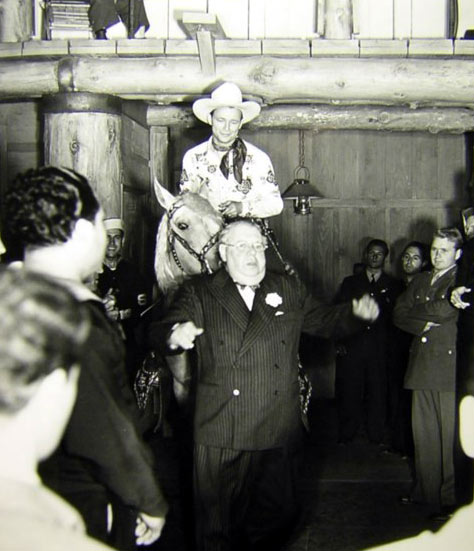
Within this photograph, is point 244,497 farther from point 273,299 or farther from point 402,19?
point 402,19

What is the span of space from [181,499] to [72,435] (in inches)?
110

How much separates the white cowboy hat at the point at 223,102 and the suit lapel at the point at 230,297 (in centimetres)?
137

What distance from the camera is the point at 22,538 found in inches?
70.1

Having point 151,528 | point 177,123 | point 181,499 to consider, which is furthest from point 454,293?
point 177,123

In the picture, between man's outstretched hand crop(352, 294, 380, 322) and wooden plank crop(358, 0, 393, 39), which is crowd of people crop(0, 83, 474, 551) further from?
wooden plank crop(358, 0, 393, 39)

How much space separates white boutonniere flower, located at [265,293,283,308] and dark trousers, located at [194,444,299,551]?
2.00 ft

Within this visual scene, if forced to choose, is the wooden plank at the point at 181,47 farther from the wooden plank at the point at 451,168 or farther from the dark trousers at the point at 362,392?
the wooden plank at the point at 451,168

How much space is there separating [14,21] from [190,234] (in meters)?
2.25

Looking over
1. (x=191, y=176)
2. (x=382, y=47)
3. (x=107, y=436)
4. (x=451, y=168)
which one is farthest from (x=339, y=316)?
(x=451, y=168)

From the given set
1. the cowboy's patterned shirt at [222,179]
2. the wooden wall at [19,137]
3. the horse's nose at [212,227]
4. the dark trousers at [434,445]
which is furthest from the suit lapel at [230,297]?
the wooden wall at [19,137]

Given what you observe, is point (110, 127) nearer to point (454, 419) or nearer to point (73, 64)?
point (73, 64)

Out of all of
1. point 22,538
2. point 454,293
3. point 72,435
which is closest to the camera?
point 22,538

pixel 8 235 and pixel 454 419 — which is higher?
pixel 8 235

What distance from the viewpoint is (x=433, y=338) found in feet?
14.9
